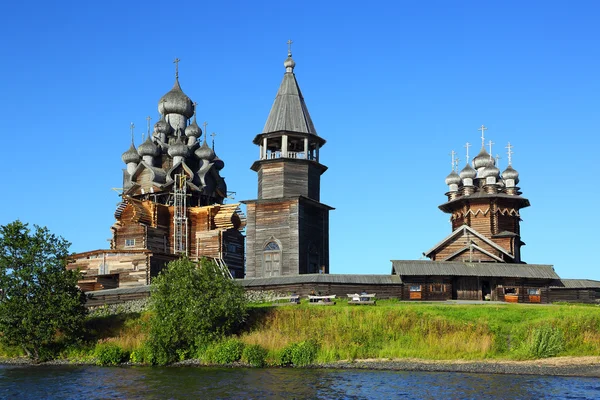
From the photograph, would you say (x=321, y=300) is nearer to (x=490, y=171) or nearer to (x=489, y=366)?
(x=489, y=366)

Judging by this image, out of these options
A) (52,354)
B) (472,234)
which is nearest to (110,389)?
(52,354)

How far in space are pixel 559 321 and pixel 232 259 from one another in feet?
98.6

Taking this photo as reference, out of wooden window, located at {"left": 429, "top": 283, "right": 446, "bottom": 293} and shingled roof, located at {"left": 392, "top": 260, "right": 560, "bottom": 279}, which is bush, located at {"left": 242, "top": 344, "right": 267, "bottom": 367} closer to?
shingled roof, located at {"left": 392, "top": 260, "right": 560, "bottom": 279}

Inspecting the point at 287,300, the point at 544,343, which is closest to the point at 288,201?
the point at 287,300

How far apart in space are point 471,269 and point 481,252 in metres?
5.53

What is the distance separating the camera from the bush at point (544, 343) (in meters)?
35.7

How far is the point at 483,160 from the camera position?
61719mm

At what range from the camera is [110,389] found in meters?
29.3

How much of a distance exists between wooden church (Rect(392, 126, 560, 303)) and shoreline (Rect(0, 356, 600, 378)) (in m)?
12.8

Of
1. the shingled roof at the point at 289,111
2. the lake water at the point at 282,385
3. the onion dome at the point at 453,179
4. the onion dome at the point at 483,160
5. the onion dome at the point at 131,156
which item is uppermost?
the shingled roof at the point at 289,111

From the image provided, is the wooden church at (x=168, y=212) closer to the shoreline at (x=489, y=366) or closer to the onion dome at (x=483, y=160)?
the onion dome at (x=483, y=160)

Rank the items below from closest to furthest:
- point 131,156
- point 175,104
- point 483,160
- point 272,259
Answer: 1. point 272,259
2. point 483,160
3. point 131,156
4. point 175,104

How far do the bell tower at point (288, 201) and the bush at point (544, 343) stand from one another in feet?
63.6

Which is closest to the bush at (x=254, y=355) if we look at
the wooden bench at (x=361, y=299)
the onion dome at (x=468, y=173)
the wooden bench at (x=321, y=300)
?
the wooden bench at (x=321, y=300)
